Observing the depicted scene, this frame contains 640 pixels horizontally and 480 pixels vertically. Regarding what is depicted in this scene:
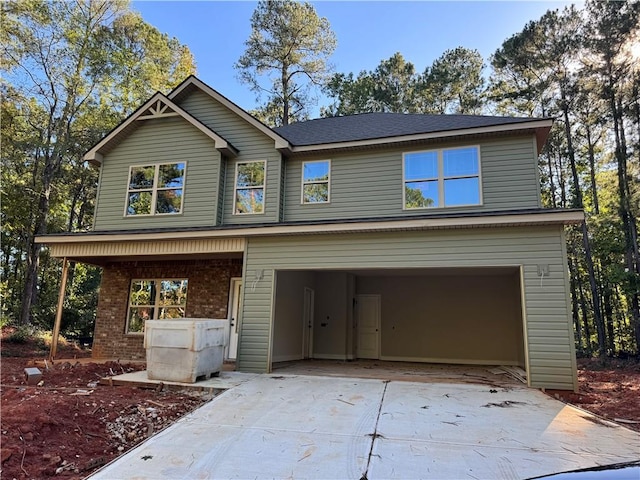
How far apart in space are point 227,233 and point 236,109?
397cm

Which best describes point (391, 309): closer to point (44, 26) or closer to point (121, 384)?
point (121, 384)

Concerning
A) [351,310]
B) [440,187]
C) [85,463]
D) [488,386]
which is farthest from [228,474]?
[351,310]

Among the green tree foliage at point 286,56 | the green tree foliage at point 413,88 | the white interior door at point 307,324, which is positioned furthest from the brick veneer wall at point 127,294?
the green tree foliage at point 413,88

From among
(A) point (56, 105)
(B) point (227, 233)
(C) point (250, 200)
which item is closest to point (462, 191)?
(C) point (250, 200)

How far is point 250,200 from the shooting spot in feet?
34.3

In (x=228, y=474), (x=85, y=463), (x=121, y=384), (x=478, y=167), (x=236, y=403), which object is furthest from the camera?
(x=478, y=167)

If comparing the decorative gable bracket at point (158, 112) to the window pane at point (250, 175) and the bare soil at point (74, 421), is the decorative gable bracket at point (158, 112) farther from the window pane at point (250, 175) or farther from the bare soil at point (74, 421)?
the bare soil at point (74, 421)

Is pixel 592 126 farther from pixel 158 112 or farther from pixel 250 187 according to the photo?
pixel 158 112

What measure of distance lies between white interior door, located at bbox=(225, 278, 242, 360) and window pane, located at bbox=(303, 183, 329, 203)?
282 centimetres

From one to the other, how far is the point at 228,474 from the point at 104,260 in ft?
31.1

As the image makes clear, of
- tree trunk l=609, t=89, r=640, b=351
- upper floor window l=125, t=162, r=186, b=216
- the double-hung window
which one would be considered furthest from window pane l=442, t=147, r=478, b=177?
tree trunk l=609, t=89, r=640, b=351

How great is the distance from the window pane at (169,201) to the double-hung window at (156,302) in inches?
77.4

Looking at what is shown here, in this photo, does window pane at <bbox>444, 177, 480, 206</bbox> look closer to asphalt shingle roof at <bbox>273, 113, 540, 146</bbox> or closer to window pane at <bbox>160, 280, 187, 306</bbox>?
asphalt shingle roof at <bbox>273, 113, 540, 146</bbox>

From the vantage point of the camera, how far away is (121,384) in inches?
275
